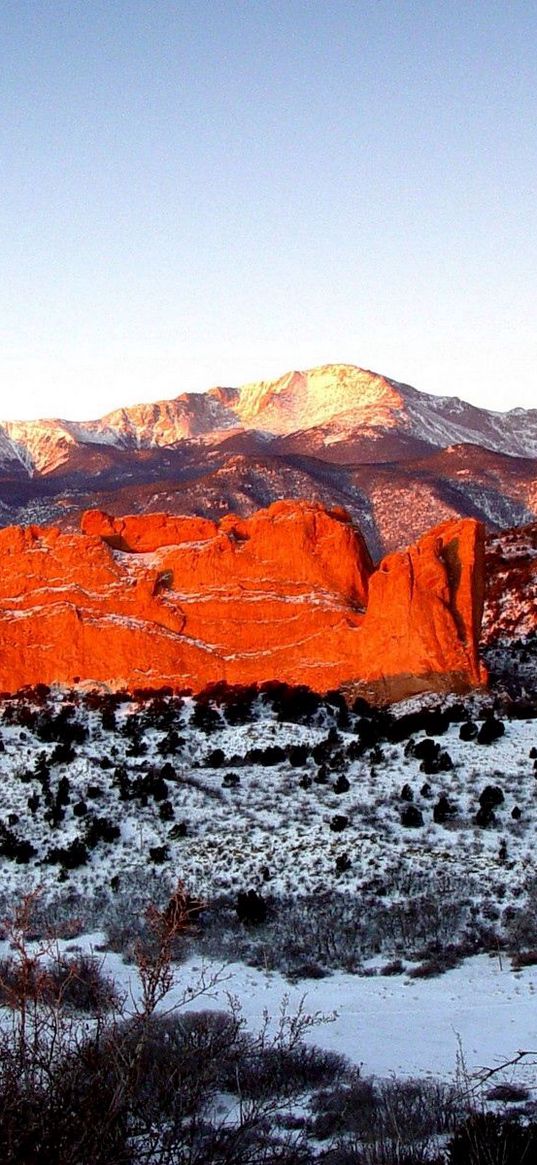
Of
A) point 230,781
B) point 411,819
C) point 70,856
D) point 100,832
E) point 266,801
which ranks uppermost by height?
point 411,819

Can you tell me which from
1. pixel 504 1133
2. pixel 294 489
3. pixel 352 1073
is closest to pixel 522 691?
pixel 352 1073

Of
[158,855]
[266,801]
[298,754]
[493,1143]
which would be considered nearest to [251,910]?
[158,855]

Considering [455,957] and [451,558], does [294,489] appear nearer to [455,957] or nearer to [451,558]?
[451,558]

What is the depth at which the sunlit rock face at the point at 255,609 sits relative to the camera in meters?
40.4

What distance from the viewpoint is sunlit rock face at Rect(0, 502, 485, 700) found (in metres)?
40.4

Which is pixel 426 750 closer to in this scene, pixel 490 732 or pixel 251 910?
pixel 490 732

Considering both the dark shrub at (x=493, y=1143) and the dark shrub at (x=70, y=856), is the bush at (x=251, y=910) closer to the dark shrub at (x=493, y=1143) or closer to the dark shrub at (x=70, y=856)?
the dark shrub at (x=70, y=856)

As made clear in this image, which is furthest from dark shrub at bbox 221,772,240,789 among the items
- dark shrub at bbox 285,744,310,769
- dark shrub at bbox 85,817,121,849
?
dark shrub at bbox 85,817,121,849

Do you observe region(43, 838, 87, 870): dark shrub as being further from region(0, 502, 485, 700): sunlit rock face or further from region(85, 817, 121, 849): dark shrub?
region(0, 502, 485, 700): sunlit rock face

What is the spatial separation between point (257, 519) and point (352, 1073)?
3374 centimetres

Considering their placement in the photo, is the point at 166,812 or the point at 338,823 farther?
the point at 166,812

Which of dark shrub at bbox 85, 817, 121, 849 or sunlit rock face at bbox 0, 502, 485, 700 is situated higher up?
sunlit rock face at bbox 0, 502, 485, 700

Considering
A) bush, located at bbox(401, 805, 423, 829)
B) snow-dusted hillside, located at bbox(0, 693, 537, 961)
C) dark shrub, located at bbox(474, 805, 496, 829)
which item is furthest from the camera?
bush, located at bbox(401, 805, 423, 829)

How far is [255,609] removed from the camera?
1671 inches
